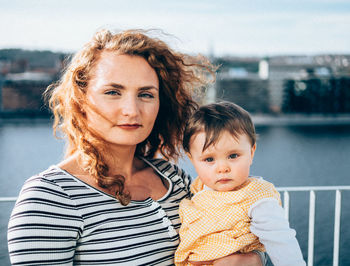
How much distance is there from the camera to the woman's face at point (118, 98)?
608mm

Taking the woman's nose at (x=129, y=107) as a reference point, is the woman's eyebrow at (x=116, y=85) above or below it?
above

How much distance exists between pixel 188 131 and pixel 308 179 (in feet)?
20.3

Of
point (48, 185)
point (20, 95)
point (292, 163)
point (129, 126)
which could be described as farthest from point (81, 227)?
point (20, 95)

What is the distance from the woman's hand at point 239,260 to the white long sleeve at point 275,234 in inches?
1.6

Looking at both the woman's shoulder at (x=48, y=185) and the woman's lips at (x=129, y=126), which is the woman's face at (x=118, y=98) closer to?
the woman's lips at (x=129, y=126)

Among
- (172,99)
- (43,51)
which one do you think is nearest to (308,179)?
(172,99)

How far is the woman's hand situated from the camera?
2.09 ft

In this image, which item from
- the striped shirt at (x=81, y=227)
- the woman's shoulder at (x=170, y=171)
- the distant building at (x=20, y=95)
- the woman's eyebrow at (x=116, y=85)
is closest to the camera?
the striped shirt at (x=81, y=227)

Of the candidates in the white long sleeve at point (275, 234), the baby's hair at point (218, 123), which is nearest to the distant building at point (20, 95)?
the baby's hair at point (218, 123)

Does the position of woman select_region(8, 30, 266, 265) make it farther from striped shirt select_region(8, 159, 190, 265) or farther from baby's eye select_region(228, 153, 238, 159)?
baby's eye select_region(228, 153, 238, 159)

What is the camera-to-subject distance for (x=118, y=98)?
2.02ft

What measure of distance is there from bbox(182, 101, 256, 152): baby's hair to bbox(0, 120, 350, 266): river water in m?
2.04

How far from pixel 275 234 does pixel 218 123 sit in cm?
21

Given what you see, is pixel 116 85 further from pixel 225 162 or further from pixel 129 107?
pixel 225 162
